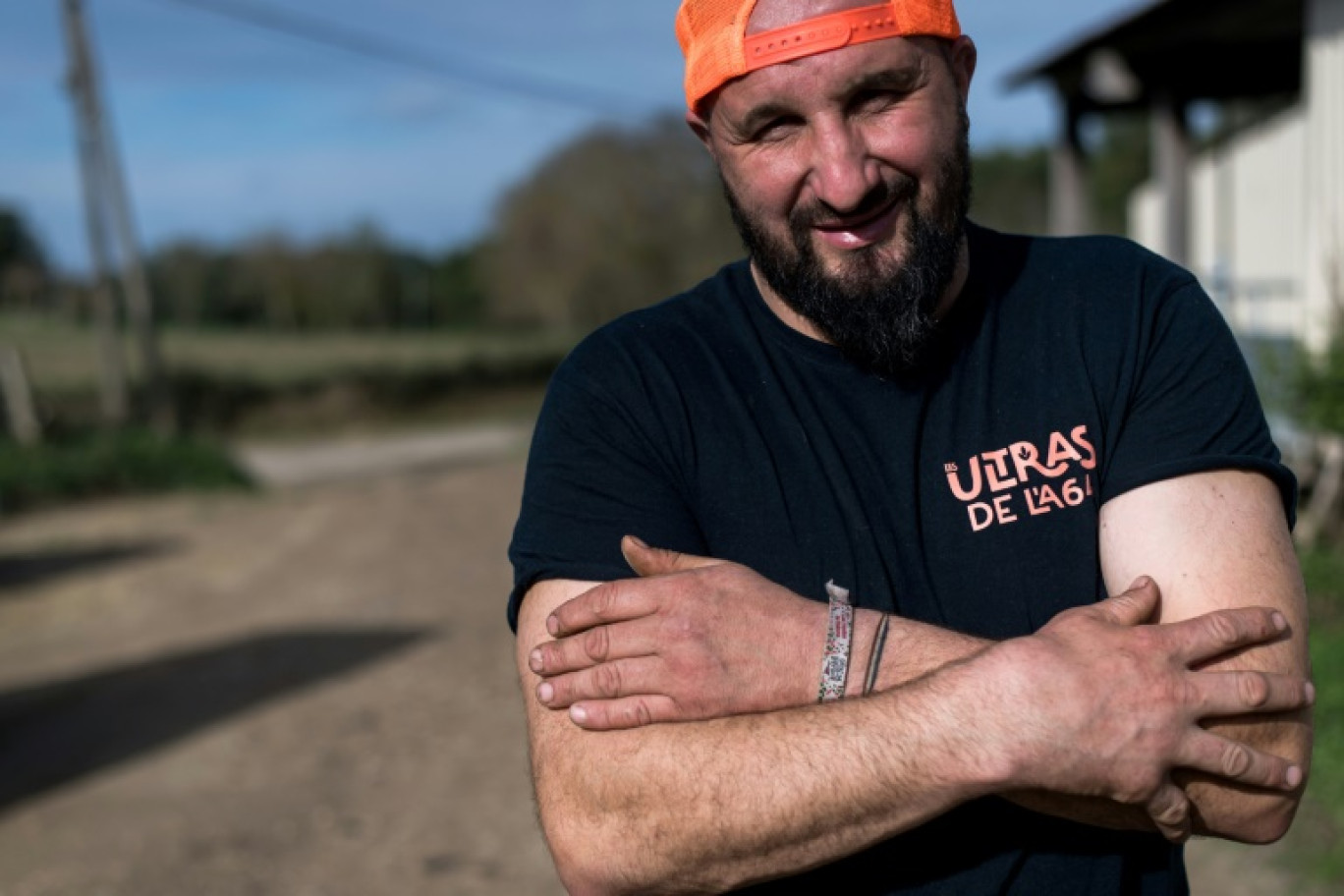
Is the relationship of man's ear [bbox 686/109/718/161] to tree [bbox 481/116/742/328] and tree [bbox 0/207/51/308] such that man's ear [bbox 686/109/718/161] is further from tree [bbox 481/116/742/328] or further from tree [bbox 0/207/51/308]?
tree [bbox 0/207/51/308]

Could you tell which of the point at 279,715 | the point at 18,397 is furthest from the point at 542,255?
the point at 279,715

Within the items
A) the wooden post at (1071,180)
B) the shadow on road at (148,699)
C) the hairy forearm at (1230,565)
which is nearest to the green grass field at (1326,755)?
the hairy forearm at (1230,565)

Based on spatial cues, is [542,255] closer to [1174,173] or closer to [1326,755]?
[1174,173]

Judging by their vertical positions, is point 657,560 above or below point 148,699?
above

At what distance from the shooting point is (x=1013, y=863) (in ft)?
5.96

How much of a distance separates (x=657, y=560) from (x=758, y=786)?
30 cm

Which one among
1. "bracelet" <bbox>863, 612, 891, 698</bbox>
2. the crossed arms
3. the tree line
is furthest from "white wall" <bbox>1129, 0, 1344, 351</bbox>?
the tree line

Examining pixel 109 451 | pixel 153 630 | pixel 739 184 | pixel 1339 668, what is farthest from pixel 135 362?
pixel 739 184

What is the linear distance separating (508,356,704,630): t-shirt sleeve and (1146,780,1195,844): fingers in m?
0.62

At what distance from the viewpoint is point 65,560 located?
13.5 metres

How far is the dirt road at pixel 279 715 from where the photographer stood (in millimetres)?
6121

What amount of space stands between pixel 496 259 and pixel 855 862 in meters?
43.7

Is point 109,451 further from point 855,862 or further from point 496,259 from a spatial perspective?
point 496,259

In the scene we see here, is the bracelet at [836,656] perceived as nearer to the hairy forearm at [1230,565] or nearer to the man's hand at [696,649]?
the man's hand at [696,649]
